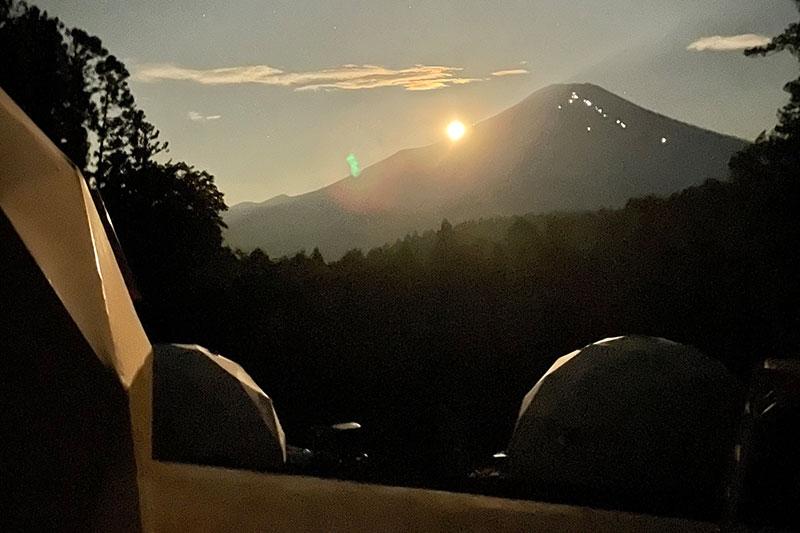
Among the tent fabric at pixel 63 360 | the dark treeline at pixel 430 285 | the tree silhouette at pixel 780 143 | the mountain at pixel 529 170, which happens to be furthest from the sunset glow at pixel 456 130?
the tent fabric at pixel 63 360

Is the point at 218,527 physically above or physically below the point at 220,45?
below

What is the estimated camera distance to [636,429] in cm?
112

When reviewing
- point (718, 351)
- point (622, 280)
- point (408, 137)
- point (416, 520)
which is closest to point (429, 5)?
point (408, 137)

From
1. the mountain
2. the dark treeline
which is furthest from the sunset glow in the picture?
the dark treeline

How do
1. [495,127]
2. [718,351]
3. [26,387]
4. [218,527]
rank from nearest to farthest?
[26,387] < [218,527] < [718,351] < [495,127]

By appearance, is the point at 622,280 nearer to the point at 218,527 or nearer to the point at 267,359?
the point at 267,359

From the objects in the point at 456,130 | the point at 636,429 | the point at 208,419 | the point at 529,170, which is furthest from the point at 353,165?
the point at 636,429

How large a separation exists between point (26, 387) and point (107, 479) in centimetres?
4

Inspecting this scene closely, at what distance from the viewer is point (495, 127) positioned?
1.33 meters

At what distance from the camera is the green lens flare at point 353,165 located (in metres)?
1.44

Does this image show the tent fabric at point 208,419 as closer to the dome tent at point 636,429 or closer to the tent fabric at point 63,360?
the dome tent at point 636,429

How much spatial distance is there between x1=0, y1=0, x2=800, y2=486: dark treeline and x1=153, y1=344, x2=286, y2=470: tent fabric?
7.8 inches

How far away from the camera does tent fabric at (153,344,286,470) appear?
48.5 inches

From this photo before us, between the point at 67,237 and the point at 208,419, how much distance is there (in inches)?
39.6
